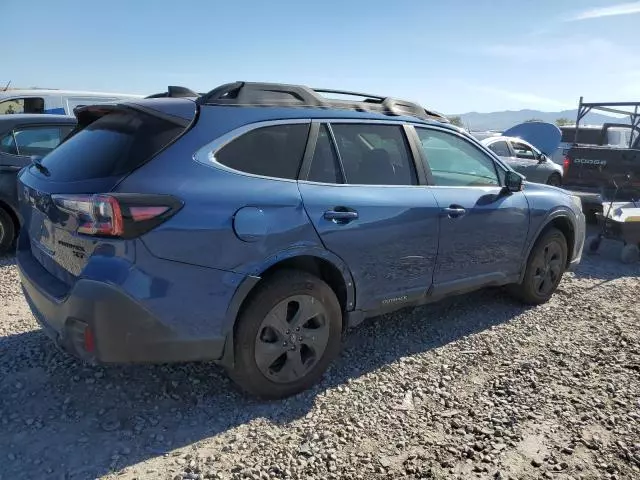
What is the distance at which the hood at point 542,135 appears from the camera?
16572 mm

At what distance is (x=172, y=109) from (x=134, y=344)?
1.28m

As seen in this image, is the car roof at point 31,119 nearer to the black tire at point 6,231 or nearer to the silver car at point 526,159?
the black tire at point 6,231

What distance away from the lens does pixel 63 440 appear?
9.05ft

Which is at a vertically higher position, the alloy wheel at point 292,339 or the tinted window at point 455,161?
the tinted window at point 455,161

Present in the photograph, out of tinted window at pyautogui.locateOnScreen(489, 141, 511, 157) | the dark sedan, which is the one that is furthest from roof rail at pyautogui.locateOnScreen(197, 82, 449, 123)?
tinted window at pyautogui.locateOnScreen(489, 141, 511, 157)

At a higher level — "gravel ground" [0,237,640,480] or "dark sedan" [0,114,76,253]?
"dark sedan" [0,114,76,253]

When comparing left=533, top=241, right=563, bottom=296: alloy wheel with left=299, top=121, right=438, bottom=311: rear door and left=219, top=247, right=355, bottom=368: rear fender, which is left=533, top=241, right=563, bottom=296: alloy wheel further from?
left=219, top=247, right=355, bottom=368: rear fender

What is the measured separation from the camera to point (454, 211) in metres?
3.95

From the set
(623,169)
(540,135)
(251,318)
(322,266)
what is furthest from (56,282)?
(540,135)

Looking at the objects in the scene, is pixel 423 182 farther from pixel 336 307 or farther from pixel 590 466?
pixel 590 466

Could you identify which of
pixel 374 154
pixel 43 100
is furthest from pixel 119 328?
pixel 43 100

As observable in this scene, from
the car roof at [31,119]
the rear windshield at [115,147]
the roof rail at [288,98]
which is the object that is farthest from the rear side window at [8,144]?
the roof rail at [288,98]

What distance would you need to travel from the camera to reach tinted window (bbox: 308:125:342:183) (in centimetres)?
329

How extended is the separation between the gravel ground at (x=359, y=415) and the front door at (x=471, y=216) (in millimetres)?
572
